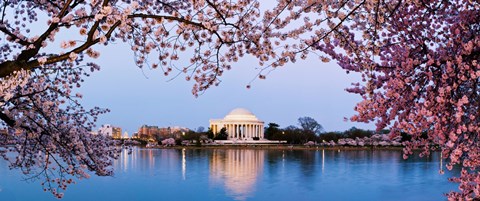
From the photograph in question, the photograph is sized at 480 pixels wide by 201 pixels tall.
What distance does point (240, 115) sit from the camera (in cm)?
11306

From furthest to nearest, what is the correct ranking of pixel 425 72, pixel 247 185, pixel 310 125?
pixel 310 125, pixel 247 185, pixel 425 72

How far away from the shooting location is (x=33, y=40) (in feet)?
13.0

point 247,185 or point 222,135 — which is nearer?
point 247,185

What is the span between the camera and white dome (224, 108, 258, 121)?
11219cm

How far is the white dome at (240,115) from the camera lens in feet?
368

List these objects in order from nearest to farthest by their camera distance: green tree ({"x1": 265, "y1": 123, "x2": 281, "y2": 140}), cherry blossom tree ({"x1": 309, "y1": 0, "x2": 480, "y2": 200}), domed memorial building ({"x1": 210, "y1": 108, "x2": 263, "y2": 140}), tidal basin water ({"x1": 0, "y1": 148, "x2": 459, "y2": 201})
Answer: cherry blossom tree ({"x1": 309, "y1": 0, "x2": 480, "y2": 200}) < tidal basin water ({"x1": 0, "y1": 148, "x2": 459, "y2": 201}) < green tree ({"x1": 265, "y1": 123, "x2": 281, "y2": 140}) < domed memorial building ({"x1": 210, "y1": 108, "x2": 263, "y2": 140})

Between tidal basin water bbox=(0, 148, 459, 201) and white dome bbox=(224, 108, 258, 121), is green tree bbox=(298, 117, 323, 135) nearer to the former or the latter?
white dome bbox=(224, 108, 258, 121)

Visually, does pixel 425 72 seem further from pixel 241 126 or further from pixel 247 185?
pixel 241 126

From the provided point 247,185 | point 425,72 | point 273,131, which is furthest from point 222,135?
point 425,72

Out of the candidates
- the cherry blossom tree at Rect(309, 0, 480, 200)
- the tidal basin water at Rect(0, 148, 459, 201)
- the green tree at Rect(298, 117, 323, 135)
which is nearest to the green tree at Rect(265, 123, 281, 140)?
the green tree at Rect(298, 117, 323, 135)

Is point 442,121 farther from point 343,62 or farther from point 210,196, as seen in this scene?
point 210,196

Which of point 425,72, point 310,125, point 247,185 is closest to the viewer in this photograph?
point 425,72

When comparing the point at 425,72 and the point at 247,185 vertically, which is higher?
the point at 425,72

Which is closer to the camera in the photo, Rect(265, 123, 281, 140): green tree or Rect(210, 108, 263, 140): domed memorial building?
Rect(265, 123, 281, 140): green tree
